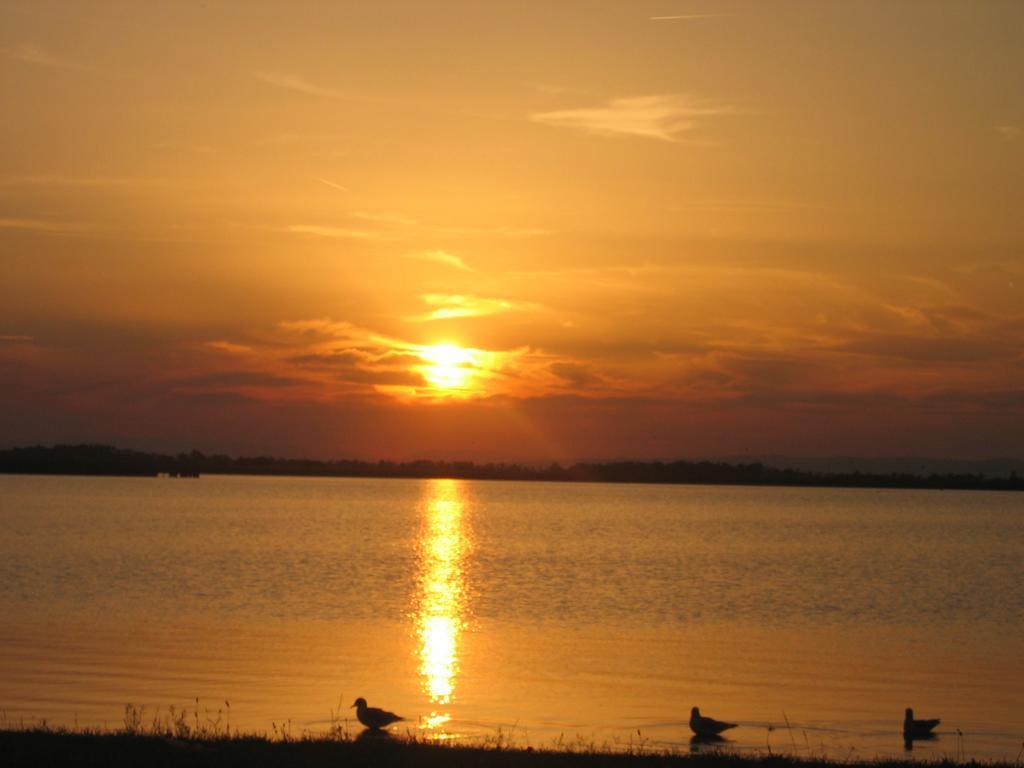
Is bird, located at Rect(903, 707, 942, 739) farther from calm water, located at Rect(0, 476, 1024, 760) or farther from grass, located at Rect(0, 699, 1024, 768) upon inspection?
grass, located at Rect(0, 699, 1024, 768)

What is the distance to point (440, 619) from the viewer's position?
4025 centimetres

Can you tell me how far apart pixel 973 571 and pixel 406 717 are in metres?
50.9

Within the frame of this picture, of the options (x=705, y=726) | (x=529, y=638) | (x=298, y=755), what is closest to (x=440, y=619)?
(x=529, y=638)

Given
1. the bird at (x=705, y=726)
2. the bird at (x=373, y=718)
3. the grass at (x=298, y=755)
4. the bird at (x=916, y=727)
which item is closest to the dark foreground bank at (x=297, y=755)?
the grass at (x=298, y=755)

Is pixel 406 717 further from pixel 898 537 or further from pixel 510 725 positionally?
pixel 898 537

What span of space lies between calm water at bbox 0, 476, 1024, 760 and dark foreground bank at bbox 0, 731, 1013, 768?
4.25 meters

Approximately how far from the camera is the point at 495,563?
217 feet

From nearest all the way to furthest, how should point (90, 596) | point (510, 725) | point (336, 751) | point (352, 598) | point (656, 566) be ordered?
point (336, 751) < point (510, 725) < point (90, 596) < point (352, 598) < point (656, 566)

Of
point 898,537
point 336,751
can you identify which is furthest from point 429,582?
point 898,537

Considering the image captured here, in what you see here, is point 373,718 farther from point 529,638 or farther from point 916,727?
point 529,638

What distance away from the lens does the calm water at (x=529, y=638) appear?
23.4 meters

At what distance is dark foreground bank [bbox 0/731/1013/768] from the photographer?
14477mm

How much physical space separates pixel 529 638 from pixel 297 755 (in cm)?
2053

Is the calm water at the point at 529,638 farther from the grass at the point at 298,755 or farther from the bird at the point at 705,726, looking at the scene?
the grass at the point at 298,755
